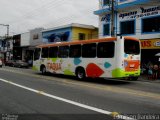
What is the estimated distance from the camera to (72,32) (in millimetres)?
39562

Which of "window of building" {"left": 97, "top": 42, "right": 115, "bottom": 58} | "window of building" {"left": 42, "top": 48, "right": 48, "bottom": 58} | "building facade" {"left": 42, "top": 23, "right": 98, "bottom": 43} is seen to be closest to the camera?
"window of building" {"left": 97, "top": 42, "right": 115, "bottom": 58}

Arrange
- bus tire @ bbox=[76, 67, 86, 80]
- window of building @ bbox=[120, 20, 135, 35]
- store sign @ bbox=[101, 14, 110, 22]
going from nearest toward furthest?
bus tire @ bbox=[76, 67, 86, 80]
window of building @ bbox=[120, 20, 135, 35]
store sign @ bbox=[101, 14, 110, 22]

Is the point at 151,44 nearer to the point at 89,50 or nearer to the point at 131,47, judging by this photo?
the point at 131,47

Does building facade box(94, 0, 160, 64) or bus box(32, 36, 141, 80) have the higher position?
building facade box(94, 0, 160, 64)

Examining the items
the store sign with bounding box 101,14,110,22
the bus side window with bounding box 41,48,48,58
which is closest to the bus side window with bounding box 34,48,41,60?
the bus side window with bounding box 41,48,48,58

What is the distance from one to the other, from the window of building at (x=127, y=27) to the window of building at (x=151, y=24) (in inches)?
57.3

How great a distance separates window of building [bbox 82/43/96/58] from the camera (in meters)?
19.1

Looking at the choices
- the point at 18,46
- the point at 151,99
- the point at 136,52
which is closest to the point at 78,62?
the point at 136,52

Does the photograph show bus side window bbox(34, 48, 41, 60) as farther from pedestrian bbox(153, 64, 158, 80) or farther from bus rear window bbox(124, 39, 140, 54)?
bus rear window bbox(124, 39, 140, 54)

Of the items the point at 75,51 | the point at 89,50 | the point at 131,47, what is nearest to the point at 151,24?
the point at 75,51

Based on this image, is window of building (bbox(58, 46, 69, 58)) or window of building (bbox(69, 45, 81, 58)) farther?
window of building (bbox(58, 46, 69, 58))

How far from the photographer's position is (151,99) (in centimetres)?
1152

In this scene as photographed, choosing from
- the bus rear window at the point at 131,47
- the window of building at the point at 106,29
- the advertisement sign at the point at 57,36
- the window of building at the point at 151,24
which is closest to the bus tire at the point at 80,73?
the bus rear window at the point at 131,47

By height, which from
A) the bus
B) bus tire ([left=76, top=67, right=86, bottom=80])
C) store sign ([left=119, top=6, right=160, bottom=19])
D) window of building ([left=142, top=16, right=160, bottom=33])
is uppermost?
store sign ([left=119, top=6, right=160, bottom=19])
